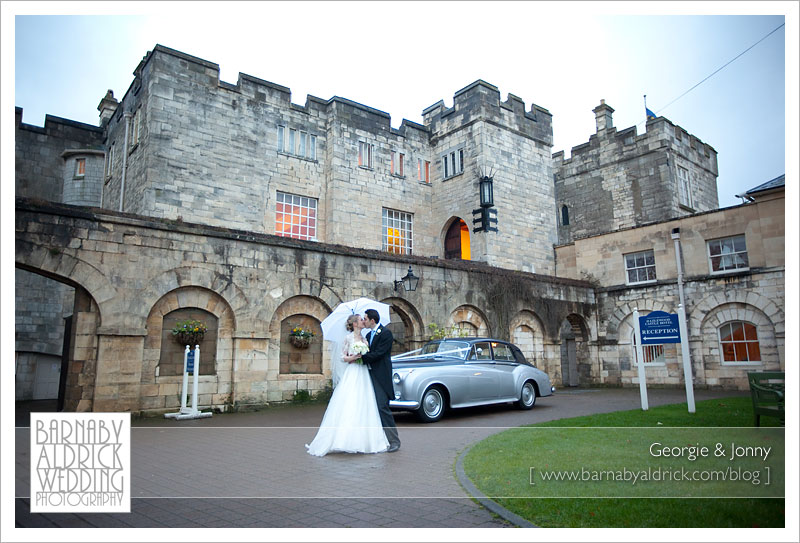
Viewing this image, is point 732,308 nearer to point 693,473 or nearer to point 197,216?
point 693,473

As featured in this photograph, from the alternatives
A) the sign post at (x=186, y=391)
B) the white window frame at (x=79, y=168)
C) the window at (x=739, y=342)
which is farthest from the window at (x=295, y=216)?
the window at (x=739, y=342)

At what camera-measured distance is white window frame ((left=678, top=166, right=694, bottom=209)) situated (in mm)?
27297

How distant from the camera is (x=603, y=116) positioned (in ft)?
98.0

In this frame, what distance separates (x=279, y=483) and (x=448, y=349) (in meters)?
6.22

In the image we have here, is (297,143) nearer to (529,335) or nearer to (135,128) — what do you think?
(135,128)

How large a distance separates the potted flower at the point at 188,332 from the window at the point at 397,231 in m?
12.7

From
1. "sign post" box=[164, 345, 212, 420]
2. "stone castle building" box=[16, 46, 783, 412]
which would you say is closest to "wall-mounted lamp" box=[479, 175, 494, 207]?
"stone castle building" box=[16, 46, 783, 412]

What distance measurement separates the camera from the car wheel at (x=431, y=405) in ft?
31.5

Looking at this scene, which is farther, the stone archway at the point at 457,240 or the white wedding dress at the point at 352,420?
the stone archway at the point at 457,240

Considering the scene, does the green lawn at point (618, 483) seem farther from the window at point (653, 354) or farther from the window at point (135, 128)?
the window at point (135, 128)

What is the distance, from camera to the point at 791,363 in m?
4.64

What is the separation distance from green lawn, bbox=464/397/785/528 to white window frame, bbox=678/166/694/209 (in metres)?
22.7

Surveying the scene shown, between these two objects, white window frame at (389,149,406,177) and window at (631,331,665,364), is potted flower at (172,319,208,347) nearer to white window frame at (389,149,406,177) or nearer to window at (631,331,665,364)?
white window frame at (389,149,406,177)

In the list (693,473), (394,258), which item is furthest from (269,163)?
(693,473)
